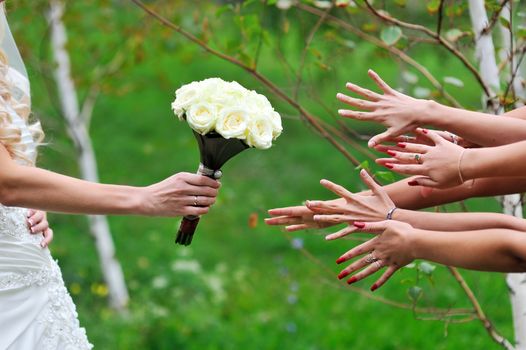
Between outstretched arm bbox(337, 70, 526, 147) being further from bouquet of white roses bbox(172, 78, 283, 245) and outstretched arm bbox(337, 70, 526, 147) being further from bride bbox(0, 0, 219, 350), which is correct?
bride bbox(0, 0, 219, 350)

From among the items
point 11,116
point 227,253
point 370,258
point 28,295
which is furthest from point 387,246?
point 227,253

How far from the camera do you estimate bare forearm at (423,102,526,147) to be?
224 centimetres

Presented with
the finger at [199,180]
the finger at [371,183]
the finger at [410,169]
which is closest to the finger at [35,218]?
the finger at [199,180]

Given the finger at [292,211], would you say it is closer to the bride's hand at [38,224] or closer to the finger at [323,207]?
the finger at [323,207]

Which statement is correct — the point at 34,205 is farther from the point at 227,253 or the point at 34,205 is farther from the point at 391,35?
the point at 227,253

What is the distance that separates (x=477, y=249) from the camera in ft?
6.36

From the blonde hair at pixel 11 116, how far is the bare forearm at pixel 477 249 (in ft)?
4.00

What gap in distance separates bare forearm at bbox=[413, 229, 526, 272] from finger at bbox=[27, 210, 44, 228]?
4.15 feet

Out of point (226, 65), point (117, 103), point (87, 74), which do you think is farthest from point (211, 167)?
point (226, 65)

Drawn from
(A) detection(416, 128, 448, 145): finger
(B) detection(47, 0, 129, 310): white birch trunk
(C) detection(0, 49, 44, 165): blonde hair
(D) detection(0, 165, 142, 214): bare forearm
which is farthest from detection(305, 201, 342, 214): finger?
(B) detection(47, 0, 129, 310): white birch trunk

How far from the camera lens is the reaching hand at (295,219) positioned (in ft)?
7.93

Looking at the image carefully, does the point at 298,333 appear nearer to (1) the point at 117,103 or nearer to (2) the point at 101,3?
(2) the point at 101,3

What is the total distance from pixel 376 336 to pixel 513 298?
2.25m

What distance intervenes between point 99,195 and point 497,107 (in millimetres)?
1446
